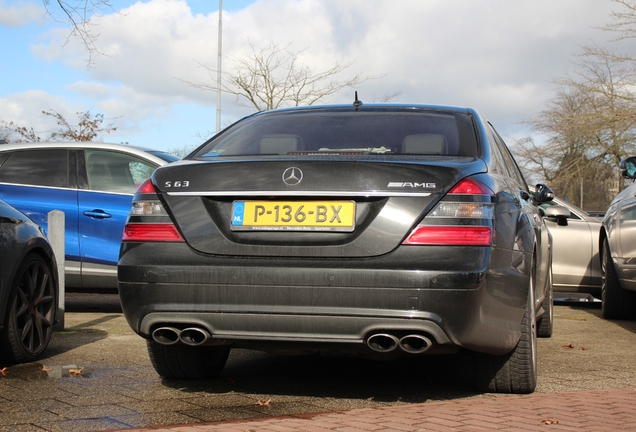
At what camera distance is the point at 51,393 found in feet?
14.1

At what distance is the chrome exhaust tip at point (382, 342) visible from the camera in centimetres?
374

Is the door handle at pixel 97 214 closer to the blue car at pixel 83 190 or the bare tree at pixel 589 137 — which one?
the blue car at pixel 83 190

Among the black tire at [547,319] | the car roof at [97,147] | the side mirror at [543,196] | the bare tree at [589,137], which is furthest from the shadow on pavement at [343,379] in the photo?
the bare tree at [589,137]

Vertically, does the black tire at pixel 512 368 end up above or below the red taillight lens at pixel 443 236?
below

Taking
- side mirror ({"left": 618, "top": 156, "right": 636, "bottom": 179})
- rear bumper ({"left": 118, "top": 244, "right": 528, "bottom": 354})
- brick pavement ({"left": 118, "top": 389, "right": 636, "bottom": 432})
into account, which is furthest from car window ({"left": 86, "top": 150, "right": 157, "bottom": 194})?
brick pavement ({"left": 118, "top": 389, "right": 636, "bottom": 432})

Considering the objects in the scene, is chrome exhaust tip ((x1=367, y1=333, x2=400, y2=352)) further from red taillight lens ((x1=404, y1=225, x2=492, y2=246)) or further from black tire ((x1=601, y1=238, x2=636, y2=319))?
black tire ((x1=601, y1=238, x2=636, y2=319))

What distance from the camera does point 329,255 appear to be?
12.3 ft

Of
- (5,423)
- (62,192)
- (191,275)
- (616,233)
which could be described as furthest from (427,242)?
(62,192)

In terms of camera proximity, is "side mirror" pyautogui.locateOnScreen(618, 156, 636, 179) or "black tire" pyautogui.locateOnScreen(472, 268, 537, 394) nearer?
"black tire" pyautogui.locateOnScreen(472, 268, 537, 394)

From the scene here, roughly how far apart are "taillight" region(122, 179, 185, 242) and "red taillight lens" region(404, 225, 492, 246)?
1091mm

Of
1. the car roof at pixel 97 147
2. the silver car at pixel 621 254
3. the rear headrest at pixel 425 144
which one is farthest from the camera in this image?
the car roof at pixel 97 147

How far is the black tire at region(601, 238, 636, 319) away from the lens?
828 cm

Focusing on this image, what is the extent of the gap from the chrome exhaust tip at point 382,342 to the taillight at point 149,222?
39.1 inches

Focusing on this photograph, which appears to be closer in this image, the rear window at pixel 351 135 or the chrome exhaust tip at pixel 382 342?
the chrome exhaust tip at pixel 382 342
